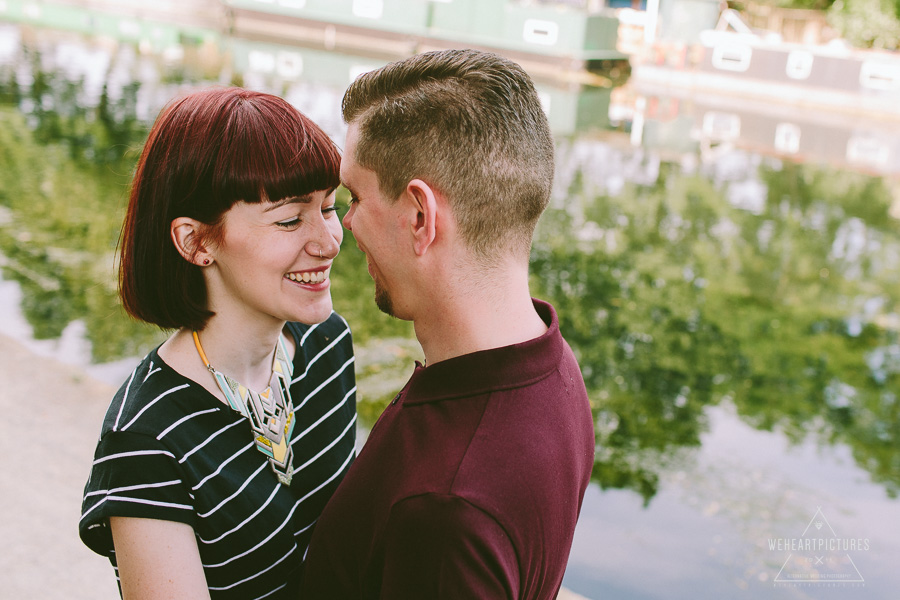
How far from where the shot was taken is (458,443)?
1.34m

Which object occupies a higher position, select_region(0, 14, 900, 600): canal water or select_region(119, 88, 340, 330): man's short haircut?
select_region(119, 88, 340, 330): man's short haircut

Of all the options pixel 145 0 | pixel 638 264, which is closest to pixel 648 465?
pixel 638 264

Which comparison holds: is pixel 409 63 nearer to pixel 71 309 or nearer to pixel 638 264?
pixel 71 309

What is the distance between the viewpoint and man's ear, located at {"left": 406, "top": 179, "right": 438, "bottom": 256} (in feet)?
4.90

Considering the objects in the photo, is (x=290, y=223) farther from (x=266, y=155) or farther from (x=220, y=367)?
(x=220, y=367)

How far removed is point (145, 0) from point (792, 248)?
23.1 meters

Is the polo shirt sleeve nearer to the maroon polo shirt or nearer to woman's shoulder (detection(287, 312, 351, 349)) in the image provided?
the maroon polo shirt

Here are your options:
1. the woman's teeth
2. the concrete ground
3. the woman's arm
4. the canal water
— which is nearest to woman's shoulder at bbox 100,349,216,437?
the woman's arm

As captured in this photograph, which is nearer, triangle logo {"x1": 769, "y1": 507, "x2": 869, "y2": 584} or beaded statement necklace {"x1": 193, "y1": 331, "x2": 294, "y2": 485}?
beaded statement necklace {"x1": 193, "y1": 331, "x2": 294, "y2": 485}

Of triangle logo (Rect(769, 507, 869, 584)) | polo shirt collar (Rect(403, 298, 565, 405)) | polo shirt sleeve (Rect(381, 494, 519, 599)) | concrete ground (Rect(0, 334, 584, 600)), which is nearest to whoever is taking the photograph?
polo shirt sleeve (Rect(381, 494, 519, 599))

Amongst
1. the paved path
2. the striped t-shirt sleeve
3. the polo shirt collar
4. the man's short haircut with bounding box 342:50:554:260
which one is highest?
the man's short haircut with bounding box 342:50:554:260

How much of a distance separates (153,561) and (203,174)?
32.8 inches

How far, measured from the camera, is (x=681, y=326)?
6.82 metres

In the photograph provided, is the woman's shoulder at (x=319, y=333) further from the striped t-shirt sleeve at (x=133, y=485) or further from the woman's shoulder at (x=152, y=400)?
the striped t-shirt sleeve at (x=133, y=485)
